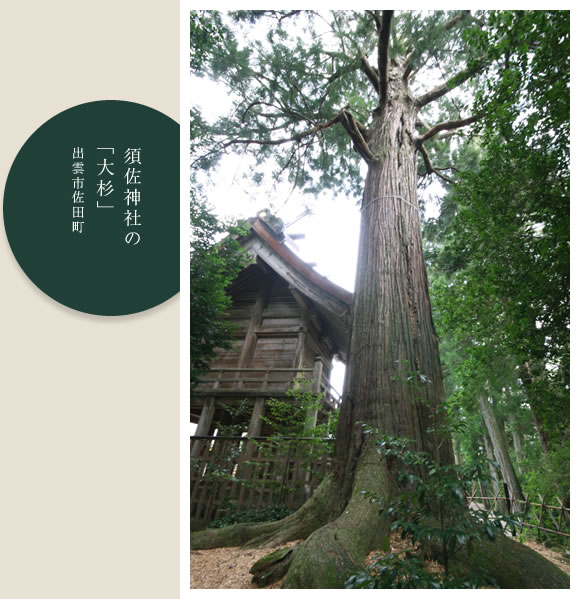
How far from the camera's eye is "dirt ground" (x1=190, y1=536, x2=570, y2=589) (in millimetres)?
1876

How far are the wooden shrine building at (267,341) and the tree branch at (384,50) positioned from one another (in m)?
2.65

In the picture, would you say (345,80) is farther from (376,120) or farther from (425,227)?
(425,227)

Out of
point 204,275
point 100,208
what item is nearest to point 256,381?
point 204,275

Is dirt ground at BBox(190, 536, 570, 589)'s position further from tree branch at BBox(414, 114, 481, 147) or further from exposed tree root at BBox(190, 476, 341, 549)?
tree branch at BBox(414, 114, 481, 147)

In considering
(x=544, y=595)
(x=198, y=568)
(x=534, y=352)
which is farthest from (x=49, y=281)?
(x=534, y=352)

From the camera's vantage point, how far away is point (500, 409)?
927 cm

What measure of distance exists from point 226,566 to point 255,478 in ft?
7.88

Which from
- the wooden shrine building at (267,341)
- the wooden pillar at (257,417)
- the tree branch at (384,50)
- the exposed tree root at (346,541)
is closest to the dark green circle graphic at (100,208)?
the exposed tree root at (346,541)

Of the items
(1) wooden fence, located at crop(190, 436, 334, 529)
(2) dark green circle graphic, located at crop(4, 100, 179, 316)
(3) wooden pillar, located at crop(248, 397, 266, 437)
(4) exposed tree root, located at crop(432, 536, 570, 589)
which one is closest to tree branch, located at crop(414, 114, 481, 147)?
(2) dark green circle graphic, located at crop(4, 100, 179, 316)

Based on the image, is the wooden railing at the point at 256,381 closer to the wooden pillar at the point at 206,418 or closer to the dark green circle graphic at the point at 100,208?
the wooden pillar at the point at 206,418

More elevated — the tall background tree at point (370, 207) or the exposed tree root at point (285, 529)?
the tall background tree at point (370, 207)

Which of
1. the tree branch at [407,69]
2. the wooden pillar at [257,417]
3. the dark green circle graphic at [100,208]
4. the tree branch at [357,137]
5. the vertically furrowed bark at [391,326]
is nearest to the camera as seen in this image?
the dark green circle graphic at [100,208]

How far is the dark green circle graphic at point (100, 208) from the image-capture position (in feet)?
6.06
